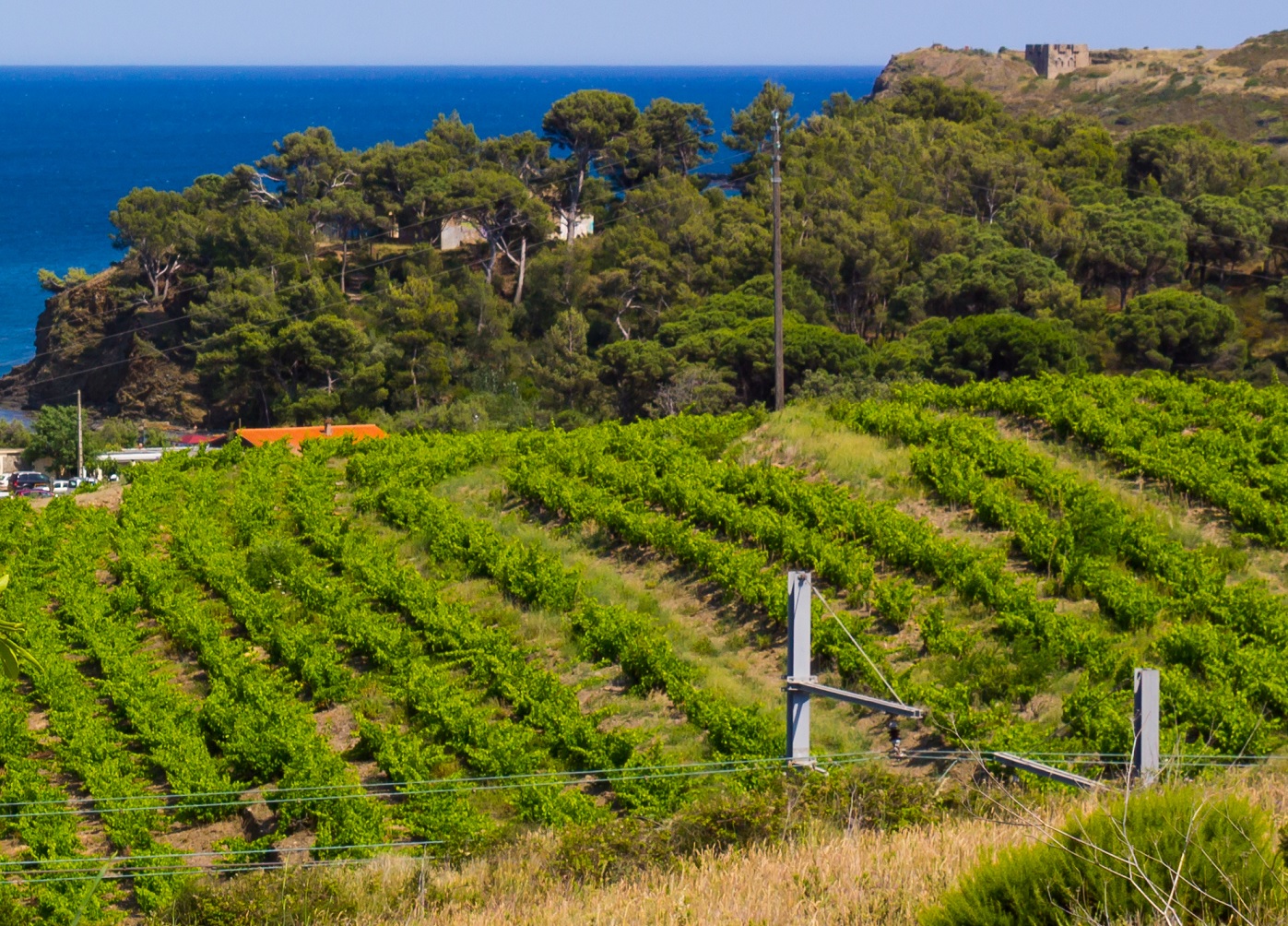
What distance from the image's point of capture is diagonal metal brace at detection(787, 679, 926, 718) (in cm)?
773

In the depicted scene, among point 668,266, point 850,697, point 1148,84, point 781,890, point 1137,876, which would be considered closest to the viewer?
point 1137,876

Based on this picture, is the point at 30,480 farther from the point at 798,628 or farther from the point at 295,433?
the point at 798,628

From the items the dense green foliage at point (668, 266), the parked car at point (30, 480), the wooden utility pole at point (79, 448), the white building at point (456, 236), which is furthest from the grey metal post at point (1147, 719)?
the white building at point (456, 236)

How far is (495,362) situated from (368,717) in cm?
3560

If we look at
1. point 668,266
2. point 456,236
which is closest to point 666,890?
point 668,266

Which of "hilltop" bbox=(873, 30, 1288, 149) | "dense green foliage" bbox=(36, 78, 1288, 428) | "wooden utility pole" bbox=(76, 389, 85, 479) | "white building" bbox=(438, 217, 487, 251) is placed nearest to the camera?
"dense green foliage" bbox=(36, 78, 1288, 428)

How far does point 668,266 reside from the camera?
47062mm

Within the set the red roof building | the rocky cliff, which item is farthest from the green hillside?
the rocky cliff

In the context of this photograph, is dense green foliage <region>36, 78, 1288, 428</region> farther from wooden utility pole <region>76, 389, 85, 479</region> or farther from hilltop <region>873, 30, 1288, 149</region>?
hilltop <region>873, 30, 1288, 149</region>

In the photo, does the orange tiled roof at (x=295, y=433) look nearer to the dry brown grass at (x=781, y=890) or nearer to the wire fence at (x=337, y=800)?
the wire fence at (x=337, y=800)

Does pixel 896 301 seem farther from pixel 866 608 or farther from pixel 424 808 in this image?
pixel 424 808

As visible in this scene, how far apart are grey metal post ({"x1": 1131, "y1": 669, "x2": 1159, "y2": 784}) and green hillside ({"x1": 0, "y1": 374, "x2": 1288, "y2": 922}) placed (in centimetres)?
139

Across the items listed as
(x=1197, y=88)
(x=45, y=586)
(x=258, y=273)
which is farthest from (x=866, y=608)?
(x=1197, y=88)

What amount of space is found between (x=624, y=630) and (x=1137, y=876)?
7.61 m
